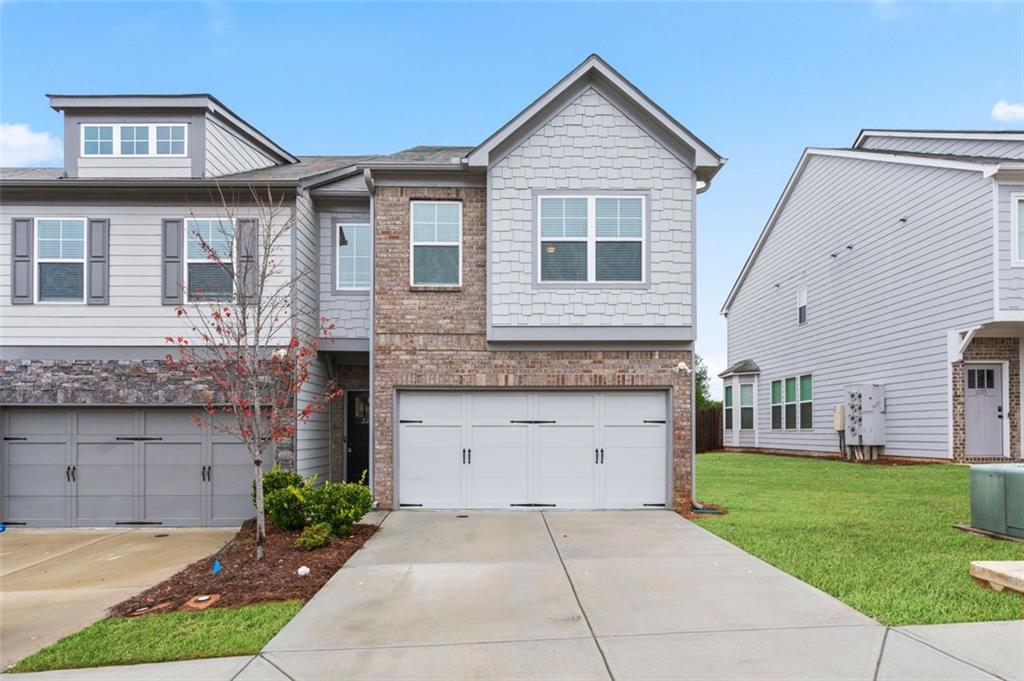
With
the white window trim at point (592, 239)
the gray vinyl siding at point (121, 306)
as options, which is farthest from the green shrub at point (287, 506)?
the white window trim at point (592, 239)

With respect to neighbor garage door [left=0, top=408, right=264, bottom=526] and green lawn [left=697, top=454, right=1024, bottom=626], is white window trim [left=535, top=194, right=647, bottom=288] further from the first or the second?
neighbor garage door [left=0, top=408, right=264, bottom=526]

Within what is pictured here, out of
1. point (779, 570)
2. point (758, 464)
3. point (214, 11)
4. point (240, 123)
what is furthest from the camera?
point (758, 464)

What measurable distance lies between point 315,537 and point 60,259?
23.3 feet

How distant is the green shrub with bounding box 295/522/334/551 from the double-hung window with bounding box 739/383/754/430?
68.5 feet

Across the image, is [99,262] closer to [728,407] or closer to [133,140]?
[133,140]

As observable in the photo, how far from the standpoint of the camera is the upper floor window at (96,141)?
13.4 meters

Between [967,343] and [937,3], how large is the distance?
7.07 meters

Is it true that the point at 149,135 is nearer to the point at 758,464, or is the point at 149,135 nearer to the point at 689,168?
the point at 689,168

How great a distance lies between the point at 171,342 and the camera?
1127 centimetres

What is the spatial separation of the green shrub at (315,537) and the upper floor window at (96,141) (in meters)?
9.04

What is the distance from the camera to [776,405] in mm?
24938

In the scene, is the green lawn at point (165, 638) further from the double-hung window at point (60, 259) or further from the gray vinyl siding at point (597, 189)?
the double-hung window at point (60, 259)

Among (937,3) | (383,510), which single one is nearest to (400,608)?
(383,510)

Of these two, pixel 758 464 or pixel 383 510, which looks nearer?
pixel 383 510
